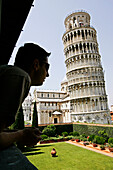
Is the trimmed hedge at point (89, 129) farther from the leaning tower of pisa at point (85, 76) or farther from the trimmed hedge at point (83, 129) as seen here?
the leaning tower of pisa at point (85, 76)

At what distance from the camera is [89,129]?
2747 centimetres

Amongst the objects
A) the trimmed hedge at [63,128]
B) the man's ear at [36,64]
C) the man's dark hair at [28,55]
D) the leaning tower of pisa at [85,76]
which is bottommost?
the trimmed hedge at [63,128]

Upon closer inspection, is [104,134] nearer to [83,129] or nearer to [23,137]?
[83,129]

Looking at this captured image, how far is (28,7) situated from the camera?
2035 mm

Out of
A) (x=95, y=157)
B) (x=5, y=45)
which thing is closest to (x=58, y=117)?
(x=95, y=157)

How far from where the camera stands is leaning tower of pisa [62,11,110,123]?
3921cm

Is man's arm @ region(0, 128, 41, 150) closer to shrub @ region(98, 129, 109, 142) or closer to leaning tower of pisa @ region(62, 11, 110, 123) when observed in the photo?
shrub @ region(98, 129, 109, 142)

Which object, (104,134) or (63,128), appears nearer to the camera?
(104,134)

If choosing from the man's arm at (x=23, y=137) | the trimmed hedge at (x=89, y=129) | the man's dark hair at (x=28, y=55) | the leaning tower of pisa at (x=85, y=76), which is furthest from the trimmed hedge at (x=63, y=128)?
the man's dark hair at (x=28, y=55)

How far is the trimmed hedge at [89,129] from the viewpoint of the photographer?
22.7 meters

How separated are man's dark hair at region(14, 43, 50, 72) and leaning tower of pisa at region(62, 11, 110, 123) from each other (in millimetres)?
39072

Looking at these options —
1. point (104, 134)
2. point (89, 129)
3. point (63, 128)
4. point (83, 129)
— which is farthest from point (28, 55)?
point (63, 128)

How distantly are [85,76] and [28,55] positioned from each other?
1595 inches

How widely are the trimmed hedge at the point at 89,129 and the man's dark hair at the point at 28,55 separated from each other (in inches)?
953
